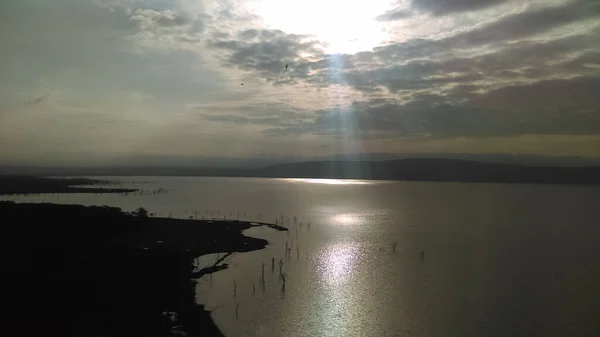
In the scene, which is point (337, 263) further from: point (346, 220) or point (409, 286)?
point (346, 220)

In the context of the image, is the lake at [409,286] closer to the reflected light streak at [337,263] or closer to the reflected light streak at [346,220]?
the reflected light streak at [337,263]

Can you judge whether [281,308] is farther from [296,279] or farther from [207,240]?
[207,240]

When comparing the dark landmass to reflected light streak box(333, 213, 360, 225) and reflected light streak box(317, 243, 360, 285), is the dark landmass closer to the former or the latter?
reflected light streak box(333, 213, 360, 225)

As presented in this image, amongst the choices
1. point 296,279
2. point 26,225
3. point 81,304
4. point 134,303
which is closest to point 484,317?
point 296,279

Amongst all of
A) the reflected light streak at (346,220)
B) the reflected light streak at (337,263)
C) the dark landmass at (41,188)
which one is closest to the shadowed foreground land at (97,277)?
the reflected light streak at (337,263)

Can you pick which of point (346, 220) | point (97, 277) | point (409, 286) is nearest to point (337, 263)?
point (409, 286)

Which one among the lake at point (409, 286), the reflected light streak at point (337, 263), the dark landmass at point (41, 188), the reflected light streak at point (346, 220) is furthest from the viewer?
the dark landmass at point (41, 188)

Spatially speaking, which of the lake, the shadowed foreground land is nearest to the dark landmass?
the shadowed foreground land

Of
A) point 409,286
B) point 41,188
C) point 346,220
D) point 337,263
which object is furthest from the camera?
point 41,188
